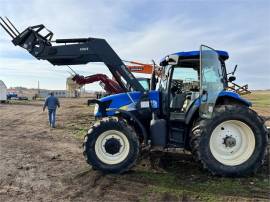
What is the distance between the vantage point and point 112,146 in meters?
7.10

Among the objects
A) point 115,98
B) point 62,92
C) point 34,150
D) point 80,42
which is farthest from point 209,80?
point 62,92

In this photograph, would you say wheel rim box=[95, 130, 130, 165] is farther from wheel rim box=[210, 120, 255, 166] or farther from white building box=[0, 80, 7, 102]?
white building box=[0, 80, 7, 102]

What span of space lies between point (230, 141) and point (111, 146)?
237 centimetres

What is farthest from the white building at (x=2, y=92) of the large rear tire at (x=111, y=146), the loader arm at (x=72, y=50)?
the large rear tire at (x=111, y=146)

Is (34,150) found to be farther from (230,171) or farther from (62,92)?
(62,92)

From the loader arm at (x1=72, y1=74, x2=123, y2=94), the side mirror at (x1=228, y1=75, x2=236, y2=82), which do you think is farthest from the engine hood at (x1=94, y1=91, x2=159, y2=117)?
the loader arm at (x1=72, y1=74, x2=123, y2=94)

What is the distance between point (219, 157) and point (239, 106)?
1.08m

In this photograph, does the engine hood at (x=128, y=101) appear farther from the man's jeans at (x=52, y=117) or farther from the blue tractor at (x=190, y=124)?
the man's jeans at (x=52, y=117)

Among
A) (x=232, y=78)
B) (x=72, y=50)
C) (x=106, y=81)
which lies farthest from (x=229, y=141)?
(x=106, y=81)

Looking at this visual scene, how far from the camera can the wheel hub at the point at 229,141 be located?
7035 millimetres

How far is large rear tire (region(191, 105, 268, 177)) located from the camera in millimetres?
6820

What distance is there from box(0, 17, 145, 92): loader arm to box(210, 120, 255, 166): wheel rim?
6.23ft

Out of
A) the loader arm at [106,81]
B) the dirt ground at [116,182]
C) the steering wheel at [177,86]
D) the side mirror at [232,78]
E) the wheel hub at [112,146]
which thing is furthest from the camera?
the loader arm at [106,81]

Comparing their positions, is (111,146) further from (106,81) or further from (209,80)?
(106,81)
